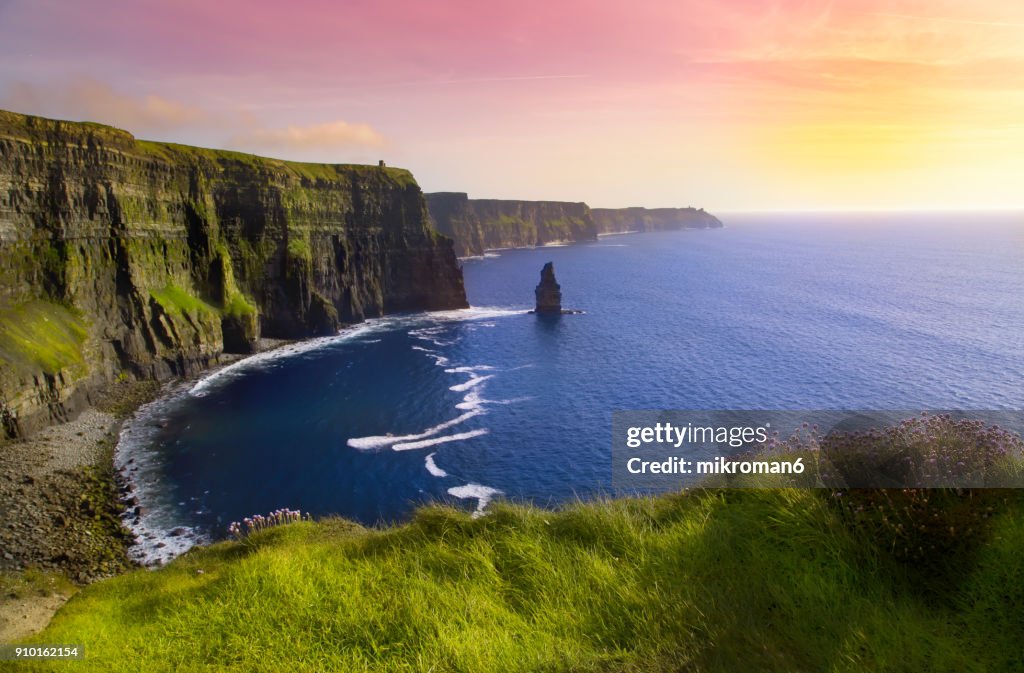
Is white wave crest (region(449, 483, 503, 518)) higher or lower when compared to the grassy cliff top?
A: lower

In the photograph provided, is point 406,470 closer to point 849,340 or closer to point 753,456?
point 753,456

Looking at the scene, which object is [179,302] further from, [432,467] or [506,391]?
[432,467]

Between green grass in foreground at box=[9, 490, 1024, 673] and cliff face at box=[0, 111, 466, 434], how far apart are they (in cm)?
5174

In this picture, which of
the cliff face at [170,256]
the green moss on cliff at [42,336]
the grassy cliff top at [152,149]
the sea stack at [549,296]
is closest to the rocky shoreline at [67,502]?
the cliff face at [170,256]

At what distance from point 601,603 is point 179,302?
8070 centimetres

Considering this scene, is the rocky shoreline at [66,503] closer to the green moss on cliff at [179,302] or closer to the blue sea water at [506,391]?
the blue sea water at [506,391]

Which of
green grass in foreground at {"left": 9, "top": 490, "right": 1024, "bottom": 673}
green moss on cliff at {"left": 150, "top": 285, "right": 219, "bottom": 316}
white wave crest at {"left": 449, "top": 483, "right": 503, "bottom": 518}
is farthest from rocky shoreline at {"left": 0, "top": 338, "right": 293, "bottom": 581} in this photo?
green grass in foreground at {"left": 9, "top": 490, "right": 1024, "bottom": 673}

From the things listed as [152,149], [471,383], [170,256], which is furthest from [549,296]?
[152,149]

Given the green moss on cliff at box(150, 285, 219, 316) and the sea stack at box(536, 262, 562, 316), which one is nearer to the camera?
Answer: the green moss on cliff at box(150, 285, 219, 316)

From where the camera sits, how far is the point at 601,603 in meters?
9.41

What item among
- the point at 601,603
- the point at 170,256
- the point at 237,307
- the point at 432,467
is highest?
the point at 170,256

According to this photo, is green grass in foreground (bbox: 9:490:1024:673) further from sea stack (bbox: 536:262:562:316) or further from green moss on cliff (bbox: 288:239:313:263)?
sea stack (bbox: 536:262:562:316)

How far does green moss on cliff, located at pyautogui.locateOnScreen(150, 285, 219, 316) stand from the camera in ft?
241

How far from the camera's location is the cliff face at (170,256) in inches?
2282
